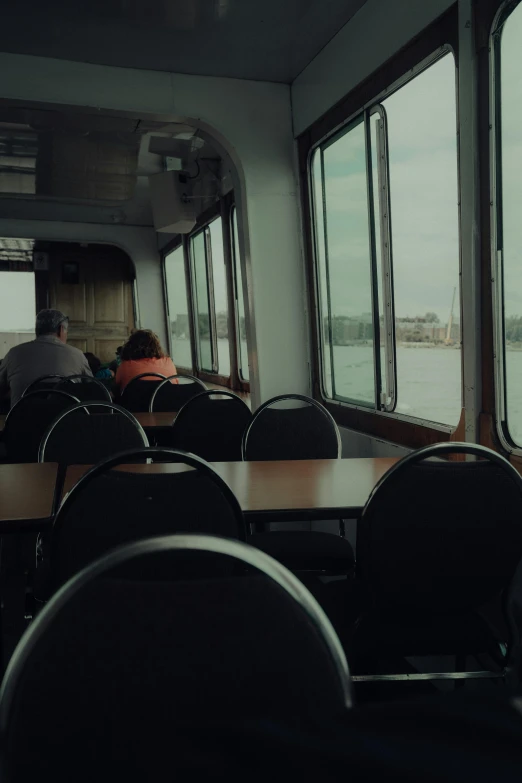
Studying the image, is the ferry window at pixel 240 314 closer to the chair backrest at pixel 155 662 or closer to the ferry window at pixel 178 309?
the ferry window at pixel 178 309

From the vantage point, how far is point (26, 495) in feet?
7.62

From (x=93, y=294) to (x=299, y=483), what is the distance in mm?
9872

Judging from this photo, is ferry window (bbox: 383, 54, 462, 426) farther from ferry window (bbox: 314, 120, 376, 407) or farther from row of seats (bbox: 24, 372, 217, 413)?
row of seats (bbox: 24, 372, 217, 413)

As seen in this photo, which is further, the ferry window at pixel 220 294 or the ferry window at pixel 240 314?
the ferry window at pixel 220 294

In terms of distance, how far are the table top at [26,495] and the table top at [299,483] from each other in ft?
0.26

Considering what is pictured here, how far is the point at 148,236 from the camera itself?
10.0 m

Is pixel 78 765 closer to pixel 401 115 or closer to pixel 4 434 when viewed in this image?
pixel 4 434

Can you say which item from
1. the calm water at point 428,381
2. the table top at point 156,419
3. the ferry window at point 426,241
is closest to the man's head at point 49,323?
the table top at point 156,419

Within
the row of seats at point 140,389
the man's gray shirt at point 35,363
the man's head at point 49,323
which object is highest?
the man's head at point 49,323

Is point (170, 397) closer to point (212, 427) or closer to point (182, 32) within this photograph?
→ point (212, 427)

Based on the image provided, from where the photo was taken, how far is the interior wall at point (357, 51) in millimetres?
3215

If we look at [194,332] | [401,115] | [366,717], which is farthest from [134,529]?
[194,332]

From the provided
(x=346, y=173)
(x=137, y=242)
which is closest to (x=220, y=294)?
(x=137, y=242)

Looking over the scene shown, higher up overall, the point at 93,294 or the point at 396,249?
the point at 93,294
